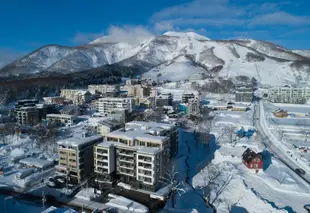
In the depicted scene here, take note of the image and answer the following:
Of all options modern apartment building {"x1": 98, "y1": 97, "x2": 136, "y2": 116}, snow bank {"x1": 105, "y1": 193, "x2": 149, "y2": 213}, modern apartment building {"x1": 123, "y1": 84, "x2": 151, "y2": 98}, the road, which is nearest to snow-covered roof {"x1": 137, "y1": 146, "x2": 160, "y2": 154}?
snow bank {"x1": 105, "y1": 193, "x2": 149, "y2": 213}

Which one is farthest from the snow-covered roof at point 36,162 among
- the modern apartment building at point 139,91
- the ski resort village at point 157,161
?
the modern apartment building at point 139,91

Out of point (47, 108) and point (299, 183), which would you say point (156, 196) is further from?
point (47, 108)

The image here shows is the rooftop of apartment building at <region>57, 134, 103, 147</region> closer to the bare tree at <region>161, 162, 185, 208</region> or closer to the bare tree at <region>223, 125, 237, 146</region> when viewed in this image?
the bare tree at <region>161, 162, 185, 208</region>

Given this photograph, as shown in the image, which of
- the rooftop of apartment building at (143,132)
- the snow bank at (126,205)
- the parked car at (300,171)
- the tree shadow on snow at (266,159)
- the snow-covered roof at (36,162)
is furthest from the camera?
the tree shadow on snow at (266,159)

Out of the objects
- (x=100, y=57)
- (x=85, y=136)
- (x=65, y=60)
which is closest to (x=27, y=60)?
(x=65, y=60)

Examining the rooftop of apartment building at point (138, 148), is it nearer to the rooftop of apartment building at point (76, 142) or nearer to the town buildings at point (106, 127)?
the rooftop of apartment building at point (76, 142)
